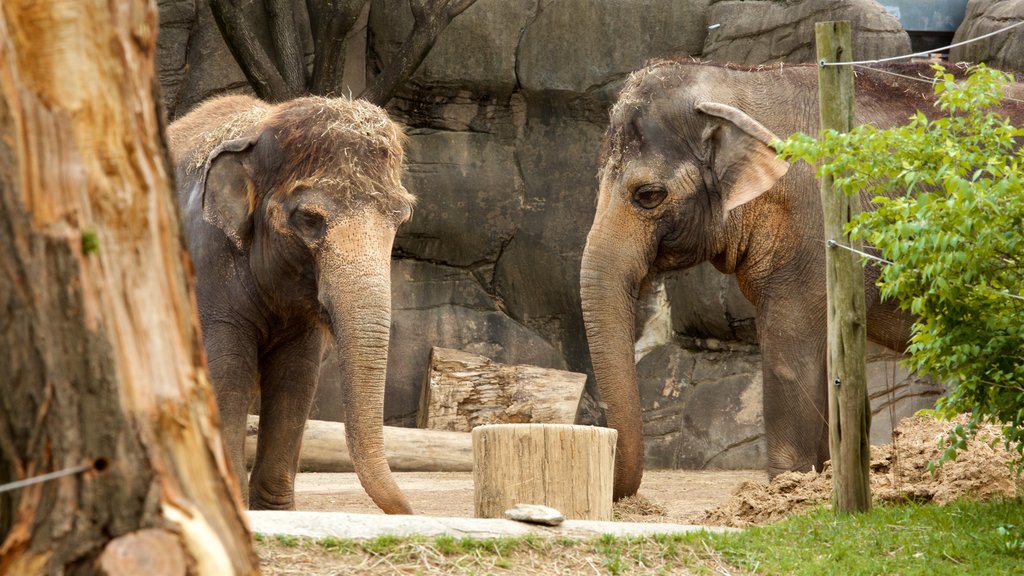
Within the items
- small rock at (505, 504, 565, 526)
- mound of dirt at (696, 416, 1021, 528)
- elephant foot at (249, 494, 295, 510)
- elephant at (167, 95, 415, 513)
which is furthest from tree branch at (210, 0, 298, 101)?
small rock at (505, 504, 565, 526)

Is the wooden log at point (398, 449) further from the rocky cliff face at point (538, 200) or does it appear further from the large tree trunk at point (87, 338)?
the large tree trunk at point (87, 338)

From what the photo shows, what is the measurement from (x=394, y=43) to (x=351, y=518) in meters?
8.32

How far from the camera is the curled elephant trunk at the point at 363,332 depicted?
19.9 ft

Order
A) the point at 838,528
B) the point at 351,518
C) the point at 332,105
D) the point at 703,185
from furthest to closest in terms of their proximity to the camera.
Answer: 1. the point at 703,185
2. the point at 332,105
3. the point at 838,528
4. the point at 351,518

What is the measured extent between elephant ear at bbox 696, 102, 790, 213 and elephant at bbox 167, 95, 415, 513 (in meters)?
2.16

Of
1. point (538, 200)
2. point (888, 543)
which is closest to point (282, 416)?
point (888, 543)

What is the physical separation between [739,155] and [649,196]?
0.60m

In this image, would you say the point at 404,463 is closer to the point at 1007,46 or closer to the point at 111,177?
the point at 1007,46

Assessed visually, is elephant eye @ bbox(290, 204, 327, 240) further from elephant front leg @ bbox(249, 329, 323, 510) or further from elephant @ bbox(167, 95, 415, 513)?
elephant front leg @ bbox(249, 329, 323, 510)

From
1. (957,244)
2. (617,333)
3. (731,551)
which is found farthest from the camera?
(617,333)

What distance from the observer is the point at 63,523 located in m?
2.55

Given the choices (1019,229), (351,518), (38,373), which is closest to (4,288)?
(38,373)

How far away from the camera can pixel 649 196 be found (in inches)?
324

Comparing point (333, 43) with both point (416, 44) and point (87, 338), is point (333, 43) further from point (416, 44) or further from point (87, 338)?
point (87, 338)
